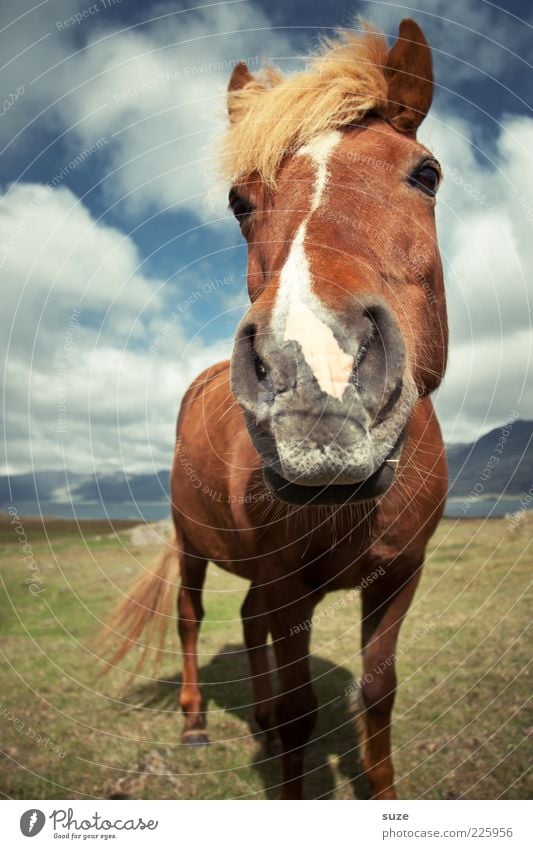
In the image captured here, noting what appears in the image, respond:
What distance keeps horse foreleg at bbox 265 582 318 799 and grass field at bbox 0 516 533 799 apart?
47 centimetres

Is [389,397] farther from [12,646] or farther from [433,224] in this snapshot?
[12,646]

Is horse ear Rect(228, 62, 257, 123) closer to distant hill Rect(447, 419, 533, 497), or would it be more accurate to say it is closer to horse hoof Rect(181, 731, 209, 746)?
distant hill Rect(447, 419, 533, 497)

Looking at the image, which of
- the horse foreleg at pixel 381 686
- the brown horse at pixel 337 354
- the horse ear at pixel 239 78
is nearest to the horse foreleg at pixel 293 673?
the brown horse at pixel 337 354

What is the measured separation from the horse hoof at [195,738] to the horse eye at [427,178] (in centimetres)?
368

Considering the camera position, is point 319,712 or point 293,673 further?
point 319,712

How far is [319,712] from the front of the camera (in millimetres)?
4035

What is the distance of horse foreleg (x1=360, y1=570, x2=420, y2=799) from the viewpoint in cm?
275

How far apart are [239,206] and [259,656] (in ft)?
10.5

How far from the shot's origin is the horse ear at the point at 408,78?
236 centimetres

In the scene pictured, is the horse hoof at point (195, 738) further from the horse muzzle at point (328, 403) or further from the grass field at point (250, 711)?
the horse muzzle at point (328, 403)

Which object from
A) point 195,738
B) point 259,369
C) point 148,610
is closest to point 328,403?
point 259,369

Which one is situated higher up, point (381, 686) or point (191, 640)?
point (381, 686)

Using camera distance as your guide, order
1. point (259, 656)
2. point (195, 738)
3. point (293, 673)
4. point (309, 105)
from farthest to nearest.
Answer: point (259, 656) < point (195, 738) < point (293, 673) < point (309, 105)

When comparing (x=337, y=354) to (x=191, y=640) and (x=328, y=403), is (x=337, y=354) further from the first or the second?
(x=191, y=640)
